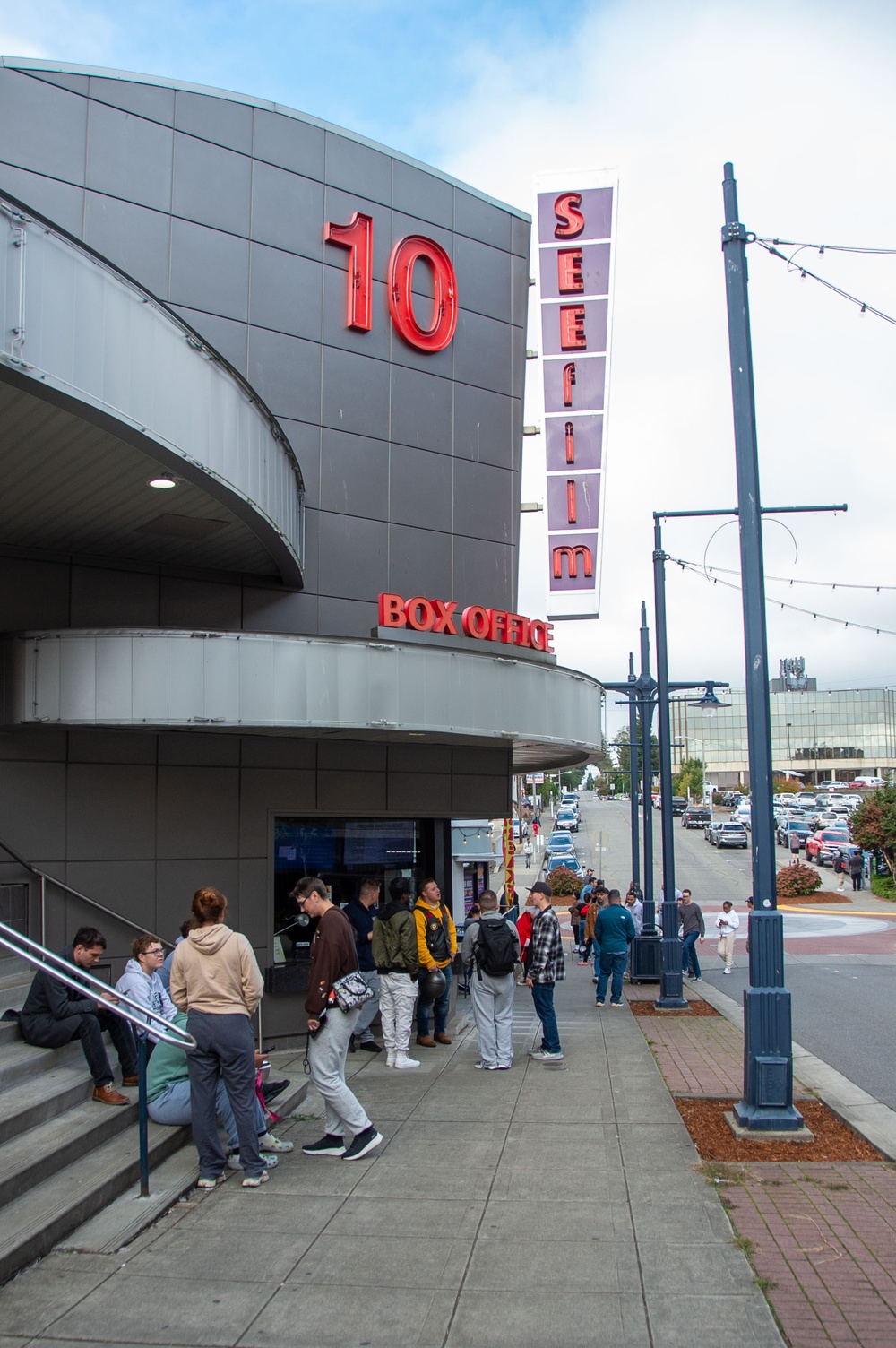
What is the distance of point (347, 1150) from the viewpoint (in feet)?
23.0

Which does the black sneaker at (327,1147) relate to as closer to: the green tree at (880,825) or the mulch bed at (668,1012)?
the mulch bed at (668,1012)

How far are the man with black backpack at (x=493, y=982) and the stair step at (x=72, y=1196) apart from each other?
3.24m

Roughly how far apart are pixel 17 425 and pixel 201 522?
8.93 ft

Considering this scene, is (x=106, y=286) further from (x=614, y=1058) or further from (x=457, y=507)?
(x=614, y=1058)

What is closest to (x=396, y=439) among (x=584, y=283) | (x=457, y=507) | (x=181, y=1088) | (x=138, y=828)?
(x=457, y=507)

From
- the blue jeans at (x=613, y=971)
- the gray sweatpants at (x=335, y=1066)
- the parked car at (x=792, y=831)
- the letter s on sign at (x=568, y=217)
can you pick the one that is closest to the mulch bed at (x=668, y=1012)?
the blue jeans at (x=613, y=971)

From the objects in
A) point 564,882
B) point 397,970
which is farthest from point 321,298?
point 564,882

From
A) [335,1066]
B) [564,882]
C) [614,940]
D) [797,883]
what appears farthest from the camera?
[797,883]

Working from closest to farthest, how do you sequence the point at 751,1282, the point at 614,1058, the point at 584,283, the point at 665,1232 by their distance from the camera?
the point at 751,1282
the point at 665,1232
the point at 614,1058
the point at 584,283

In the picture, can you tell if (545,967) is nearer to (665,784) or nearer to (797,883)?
(665,784)

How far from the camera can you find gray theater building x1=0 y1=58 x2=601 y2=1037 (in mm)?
9227

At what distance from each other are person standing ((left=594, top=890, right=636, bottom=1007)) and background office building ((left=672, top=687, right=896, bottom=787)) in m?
118

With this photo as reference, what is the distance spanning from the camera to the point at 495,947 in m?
9.54

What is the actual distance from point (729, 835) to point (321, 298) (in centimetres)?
5116
